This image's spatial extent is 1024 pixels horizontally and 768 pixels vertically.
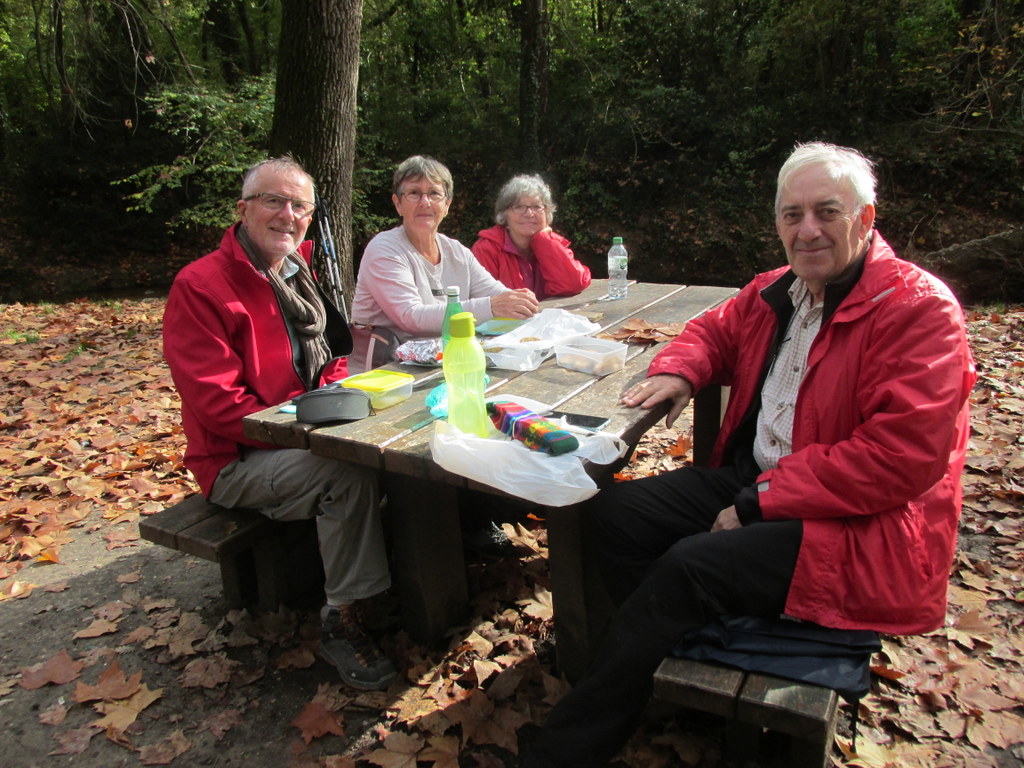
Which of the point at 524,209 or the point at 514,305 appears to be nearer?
the point at 514,305

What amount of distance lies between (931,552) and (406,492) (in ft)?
5.19

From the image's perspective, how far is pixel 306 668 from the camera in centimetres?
264

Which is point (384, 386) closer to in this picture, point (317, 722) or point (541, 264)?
point (317, 722)

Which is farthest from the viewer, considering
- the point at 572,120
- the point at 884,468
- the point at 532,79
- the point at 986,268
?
the point at 572,120

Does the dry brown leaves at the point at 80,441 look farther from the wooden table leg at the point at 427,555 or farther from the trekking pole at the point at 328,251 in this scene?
the wooden table leg at the point at 427,555

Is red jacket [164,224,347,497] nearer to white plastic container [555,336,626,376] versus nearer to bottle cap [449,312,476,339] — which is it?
bottle cap [449,312,476,339]

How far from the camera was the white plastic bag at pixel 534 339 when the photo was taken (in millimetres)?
2809

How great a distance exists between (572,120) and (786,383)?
37.7 ft

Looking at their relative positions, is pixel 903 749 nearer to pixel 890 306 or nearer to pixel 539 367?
pixel 890 306

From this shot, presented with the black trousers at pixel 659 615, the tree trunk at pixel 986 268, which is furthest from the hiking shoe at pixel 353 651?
the tree trunk at pixel 986 268

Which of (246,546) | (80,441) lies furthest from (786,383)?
(80,441)

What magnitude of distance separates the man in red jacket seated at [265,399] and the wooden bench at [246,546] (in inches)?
3.7

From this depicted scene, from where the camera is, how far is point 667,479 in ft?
7.99

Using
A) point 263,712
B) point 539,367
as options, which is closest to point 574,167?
point 539,367
